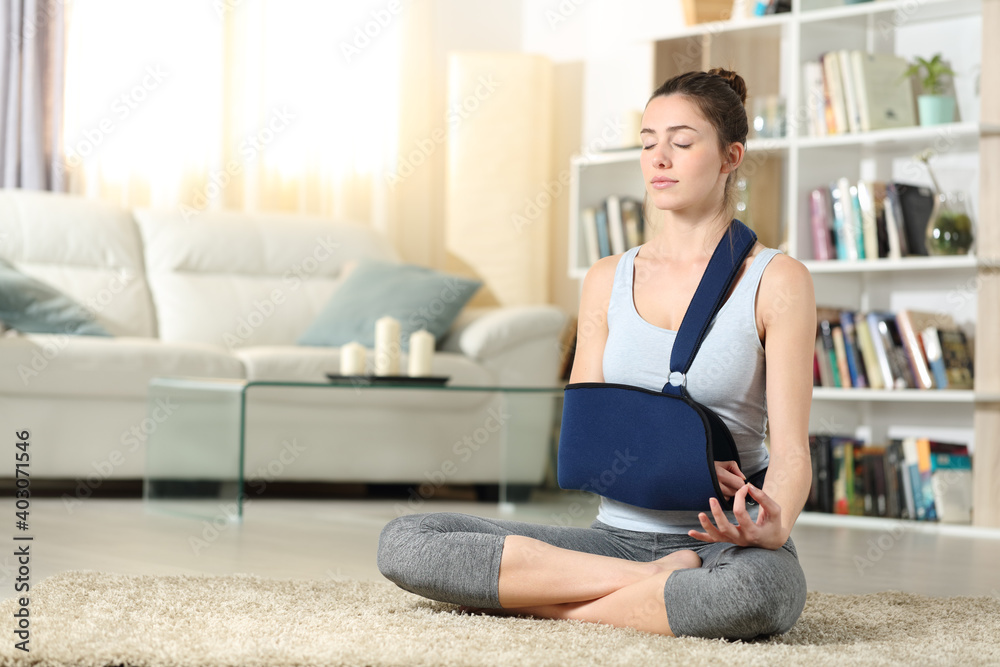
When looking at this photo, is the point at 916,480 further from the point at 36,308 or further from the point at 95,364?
the point at 36,308

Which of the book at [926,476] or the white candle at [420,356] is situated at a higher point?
the white candle at [420,356]

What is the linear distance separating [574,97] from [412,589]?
3.72 metres

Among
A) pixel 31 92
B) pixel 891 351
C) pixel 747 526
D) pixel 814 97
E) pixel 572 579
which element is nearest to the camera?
pixel 747 526

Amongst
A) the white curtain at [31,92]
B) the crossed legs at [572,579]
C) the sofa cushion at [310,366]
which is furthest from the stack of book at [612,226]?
the crossed legs at [572,579]

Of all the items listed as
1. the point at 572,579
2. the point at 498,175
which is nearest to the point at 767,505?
the point at 572,579

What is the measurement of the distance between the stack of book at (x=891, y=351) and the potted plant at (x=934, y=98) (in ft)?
1.78

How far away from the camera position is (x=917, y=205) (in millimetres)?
3396

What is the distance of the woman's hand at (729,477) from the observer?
4.75 ft

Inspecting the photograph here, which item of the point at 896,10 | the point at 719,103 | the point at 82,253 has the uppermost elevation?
the point at 896,10

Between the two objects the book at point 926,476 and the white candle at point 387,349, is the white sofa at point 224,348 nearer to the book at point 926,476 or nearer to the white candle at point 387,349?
the white candle at point 387,349

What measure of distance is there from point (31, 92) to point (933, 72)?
3001 millimetres

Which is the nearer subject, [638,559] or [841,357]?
[638,559]

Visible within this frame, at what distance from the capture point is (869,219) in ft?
11.2

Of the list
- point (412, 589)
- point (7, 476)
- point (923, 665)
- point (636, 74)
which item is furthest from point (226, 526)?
point (636, 74)
